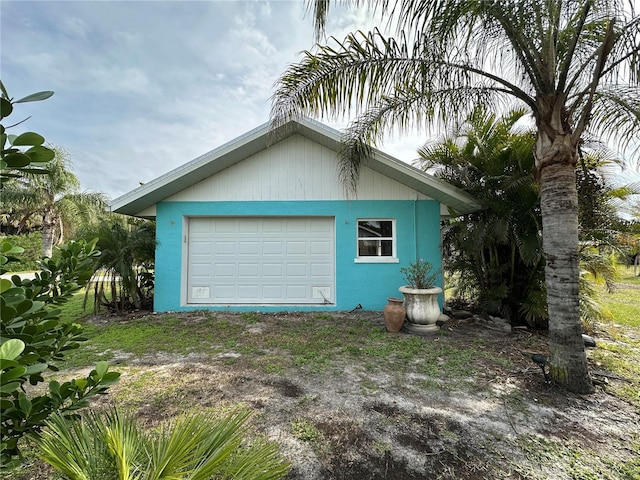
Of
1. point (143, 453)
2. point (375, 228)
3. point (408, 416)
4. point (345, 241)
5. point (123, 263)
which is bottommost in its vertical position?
point (408, 416)

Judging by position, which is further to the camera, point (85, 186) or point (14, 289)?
point (85, 186)

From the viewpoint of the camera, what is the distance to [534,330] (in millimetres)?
6012

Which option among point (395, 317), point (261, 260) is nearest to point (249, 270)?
point (261, 260)

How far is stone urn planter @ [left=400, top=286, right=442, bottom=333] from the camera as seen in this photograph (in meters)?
5.82

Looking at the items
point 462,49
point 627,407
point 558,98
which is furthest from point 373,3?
point 627,407

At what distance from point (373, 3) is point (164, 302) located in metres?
7.47

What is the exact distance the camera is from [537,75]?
12.2ft

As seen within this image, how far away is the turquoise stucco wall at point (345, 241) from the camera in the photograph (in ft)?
24.1

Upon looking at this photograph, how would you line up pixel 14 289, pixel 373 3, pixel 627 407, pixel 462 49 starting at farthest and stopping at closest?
pixel 462 49 < pixel 373 3 < pixel 627 407 < pixel 14 289

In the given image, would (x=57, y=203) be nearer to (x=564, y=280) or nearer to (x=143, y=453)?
(x=143, y=453)

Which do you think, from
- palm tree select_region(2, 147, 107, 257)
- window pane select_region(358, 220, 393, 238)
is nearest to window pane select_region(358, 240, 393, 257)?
window pane select_region(358, 220, 393, 238)

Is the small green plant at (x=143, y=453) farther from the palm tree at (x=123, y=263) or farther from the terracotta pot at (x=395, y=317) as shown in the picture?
the palm tree at (x=123, y=263)

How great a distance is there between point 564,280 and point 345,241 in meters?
4.64

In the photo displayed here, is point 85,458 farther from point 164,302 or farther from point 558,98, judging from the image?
point 164,302
